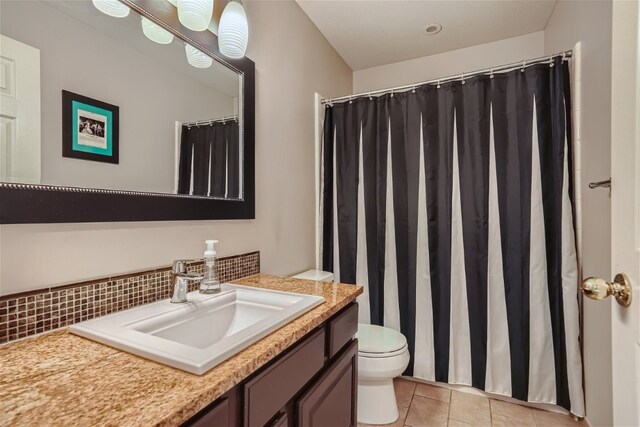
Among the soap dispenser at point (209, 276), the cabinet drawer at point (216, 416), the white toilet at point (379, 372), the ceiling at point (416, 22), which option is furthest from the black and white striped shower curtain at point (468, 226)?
the cabinet drawer at point (216, 416)

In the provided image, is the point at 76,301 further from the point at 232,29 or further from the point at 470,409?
the point at 470,409

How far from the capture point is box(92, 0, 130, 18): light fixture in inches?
37.0

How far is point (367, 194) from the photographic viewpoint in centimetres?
213

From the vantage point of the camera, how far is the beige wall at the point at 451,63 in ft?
7.63

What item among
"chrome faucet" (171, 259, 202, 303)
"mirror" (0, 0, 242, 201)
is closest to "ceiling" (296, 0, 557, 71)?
"mirror" (0, 0, 242, 201)

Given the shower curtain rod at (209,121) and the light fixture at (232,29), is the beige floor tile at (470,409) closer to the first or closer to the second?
the shower curtain rod at (209,121)

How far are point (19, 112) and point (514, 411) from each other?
8.29 ft

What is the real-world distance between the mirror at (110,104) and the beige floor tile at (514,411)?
1921mm

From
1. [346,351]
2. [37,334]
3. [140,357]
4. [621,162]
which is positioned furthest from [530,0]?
[37,334]

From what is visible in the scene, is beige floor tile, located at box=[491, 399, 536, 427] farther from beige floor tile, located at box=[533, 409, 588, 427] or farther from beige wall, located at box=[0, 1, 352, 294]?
beige wall, located at box=[0, 1, 352, 294]

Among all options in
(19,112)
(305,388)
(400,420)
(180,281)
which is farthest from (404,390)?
(19,112)

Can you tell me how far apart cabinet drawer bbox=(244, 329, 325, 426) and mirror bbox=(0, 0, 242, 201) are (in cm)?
72

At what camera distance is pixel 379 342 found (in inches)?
67.2

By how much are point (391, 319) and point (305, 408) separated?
1302 mm
